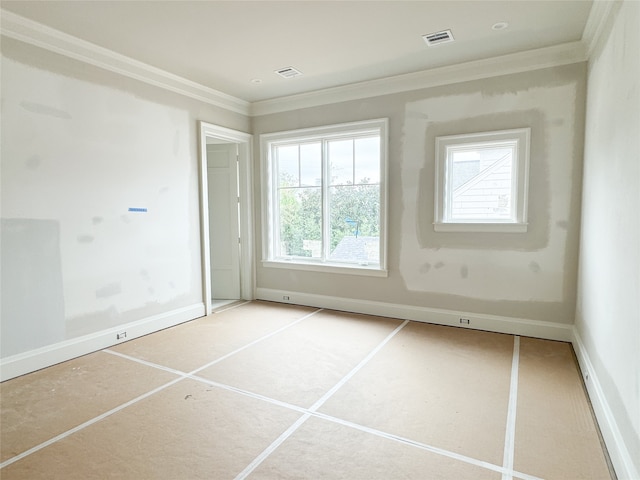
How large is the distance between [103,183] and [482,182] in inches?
156

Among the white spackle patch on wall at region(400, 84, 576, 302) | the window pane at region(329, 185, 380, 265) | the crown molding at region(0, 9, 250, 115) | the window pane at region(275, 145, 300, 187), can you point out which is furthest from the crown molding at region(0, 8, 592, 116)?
the window pane at region(329, 185, 380, 265)

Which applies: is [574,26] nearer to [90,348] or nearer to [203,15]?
[203,15]

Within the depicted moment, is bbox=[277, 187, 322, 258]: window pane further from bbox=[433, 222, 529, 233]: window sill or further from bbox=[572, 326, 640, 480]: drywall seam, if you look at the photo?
bbox=[572, 326, 640, 480]: drywall seam

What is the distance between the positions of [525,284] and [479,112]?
1899 millimetres

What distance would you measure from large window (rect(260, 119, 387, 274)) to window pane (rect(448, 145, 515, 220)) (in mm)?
851

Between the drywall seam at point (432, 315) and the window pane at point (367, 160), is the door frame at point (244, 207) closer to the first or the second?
the drywall seam at point (432, 315)

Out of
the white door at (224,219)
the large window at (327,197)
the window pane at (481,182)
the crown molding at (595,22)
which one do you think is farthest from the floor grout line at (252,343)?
the crown molding at (595,22)

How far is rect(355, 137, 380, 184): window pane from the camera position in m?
4.58

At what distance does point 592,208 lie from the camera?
2971 mm

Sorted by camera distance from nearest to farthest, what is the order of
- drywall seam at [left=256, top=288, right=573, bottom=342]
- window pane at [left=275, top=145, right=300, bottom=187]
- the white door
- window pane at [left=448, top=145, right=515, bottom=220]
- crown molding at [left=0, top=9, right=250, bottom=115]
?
crown molding at [left=0, top=9, right=250, bottom=115] → drywall seam at [left=256, top=288, right=573, bottom=342] → window pane at [left=448, top=145, right=515, bottom=220] → window pane at [left=275, top=145, right=300, bottom=187] → the white door

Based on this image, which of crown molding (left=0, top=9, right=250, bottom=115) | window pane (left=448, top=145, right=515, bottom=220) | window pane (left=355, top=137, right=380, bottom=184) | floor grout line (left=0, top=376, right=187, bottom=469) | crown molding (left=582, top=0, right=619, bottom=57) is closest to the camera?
floor grout line (left=0, top=376, right=187, bottom=469)

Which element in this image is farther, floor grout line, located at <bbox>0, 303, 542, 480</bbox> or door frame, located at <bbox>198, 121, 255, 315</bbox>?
door frame, located at <bbox>198, 121, 255, 315</bbox>

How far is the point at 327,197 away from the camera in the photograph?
16.3ft

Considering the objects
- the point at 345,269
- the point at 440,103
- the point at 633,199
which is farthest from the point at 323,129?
the point at 633,199
